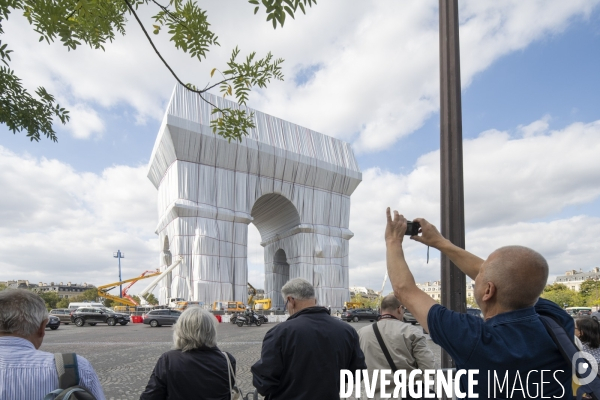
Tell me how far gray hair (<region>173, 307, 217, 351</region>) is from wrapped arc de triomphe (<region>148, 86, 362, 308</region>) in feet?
102

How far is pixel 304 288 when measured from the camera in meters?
2.91

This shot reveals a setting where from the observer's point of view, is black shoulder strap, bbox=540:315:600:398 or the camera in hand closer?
black shoulder strap, bbox=540:315:600:398

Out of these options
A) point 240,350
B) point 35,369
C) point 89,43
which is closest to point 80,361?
point 35,369

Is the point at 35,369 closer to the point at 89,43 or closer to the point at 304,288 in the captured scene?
the point at 304,288

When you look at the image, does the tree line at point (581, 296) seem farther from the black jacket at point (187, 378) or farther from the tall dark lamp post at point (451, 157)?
the black jacket at point (187, 378)

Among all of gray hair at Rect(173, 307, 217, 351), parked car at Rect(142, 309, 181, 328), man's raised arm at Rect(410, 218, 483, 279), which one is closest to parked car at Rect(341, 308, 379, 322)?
parked car at Rect(142, 309, 181, 328)

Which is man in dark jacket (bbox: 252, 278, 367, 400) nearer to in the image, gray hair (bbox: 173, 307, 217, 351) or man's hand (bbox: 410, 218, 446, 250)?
gray hair (bbox: 173, 307, 217, 351)

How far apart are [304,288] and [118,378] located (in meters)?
6.77

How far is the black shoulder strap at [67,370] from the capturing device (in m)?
1.70

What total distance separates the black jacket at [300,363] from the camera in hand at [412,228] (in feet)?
3.40

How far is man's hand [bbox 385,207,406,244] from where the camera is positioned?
5.81 feet

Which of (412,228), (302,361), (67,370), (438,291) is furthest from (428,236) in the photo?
(438,291)

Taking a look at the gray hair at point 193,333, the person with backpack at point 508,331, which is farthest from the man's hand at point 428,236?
the gray hair at point 193,333

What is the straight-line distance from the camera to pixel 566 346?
4.63ft
